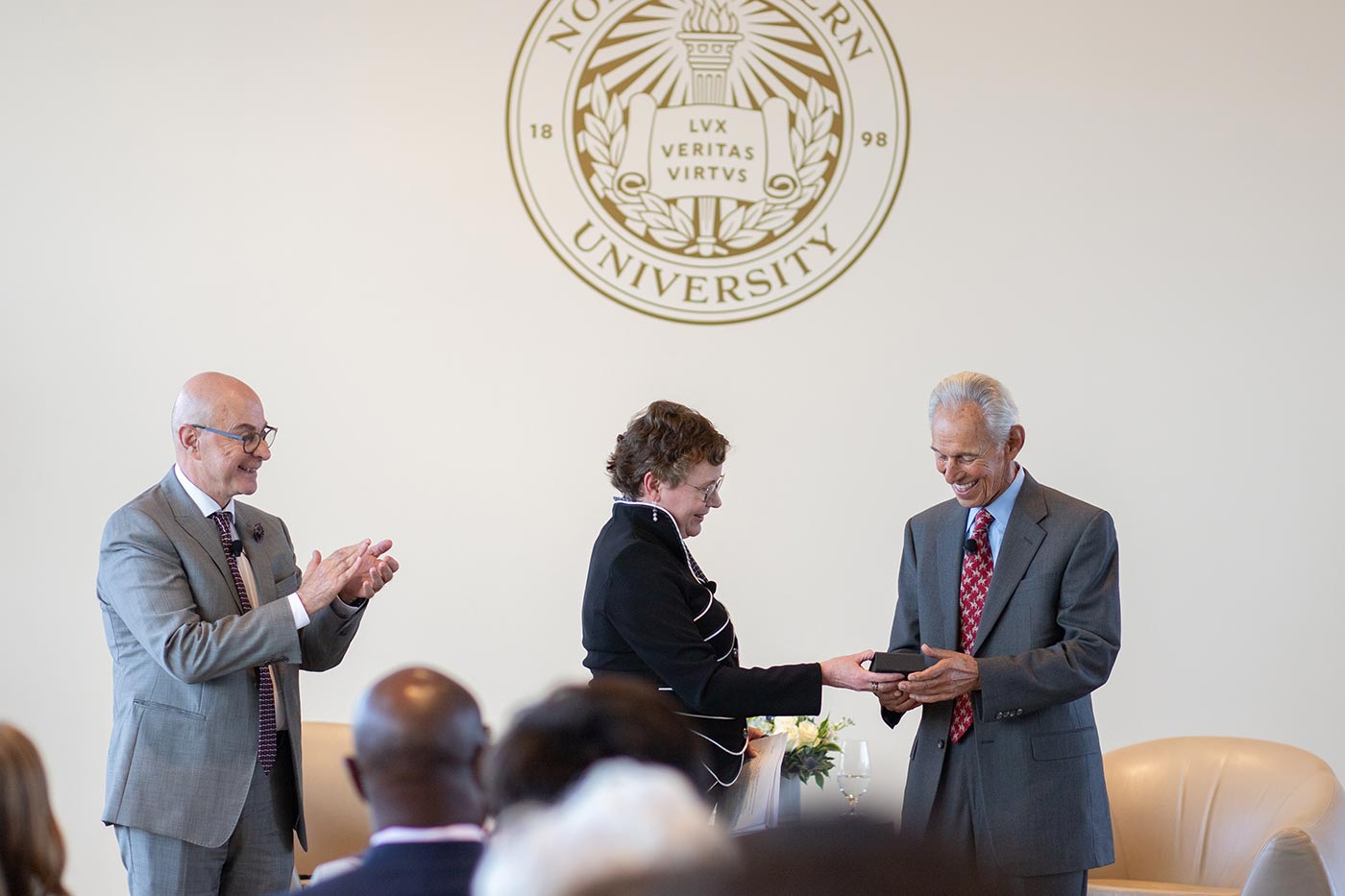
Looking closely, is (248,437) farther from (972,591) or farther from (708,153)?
(708,153)

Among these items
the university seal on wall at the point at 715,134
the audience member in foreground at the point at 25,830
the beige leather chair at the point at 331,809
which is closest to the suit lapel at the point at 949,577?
the university seal on wall at the point at 715,134

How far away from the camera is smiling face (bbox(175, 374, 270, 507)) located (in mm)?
3395

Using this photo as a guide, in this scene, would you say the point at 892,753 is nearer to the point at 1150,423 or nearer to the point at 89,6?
the point at 1150,423

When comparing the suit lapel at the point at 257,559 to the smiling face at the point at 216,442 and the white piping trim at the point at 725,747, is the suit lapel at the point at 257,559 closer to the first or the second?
the smiling face at the point at 216,442

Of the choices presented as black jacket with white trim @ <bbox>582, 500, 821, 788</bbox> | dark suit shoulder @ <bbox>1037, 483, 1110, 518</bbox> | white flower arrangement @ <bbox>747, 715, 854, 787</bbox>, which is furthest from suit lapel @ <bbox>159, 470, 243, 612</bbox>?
dark suit shoulder @ <bbox>1037, 483, 1110, 518</bbox>

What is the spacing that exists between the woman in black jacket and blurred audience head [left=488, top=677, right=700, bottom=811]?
4.73 ft

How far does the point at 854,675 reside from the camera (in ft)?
10.7

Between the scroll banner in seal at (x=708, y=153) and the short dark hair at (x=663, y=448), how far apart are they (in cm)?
180

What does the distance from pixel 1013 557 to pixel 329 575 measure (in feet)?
5.14

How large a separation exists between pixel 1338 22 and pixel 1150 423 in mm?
1532

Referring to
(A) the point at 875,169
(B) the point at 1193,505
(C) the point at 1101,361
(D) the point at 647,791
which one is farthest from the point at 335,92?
(D) the point at 647,791

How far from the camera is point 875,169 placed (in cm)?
496

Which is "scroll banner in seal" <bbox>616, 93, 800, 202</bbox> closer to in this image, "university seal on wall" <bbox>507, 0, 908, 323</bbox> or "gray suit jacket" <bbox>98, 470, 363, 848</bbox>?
"university seal on wall" <bbox>507, 0, 908, 323</bbox>

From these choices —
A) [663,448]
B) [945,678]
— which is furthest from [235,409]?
[945,678]
